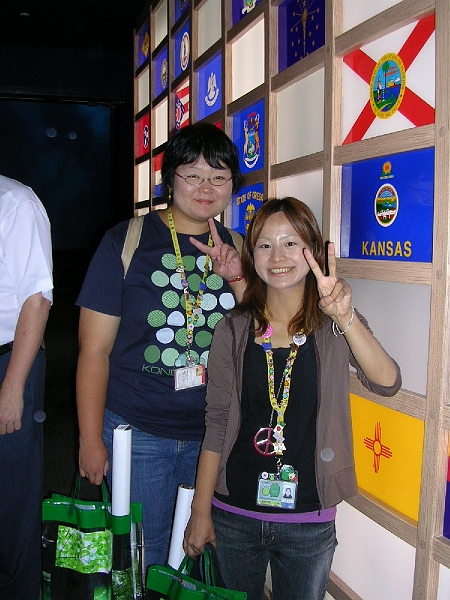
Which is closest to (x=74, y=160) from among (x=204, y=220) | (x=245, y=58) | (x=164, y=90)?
(x=164, y=90)

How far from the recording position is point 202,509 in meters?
1.48

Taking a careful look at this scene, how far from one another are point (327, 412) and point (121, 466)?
492 millimetres

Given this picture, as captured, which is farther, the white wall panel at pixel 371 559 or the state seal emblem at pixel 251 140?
the state seal emblem at pixel 251 140

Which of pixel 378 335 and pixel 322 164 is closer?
pixel 378 335

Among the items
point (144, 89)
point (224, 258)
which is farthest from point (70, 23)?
point (224, 258)

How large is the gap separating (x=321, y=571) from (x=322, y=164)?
1.13m

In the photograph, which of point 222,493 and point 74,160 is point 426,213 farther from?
point 74,160

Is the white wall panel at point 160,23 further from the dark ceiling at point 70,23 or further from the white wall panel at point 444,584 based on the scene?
the white wall panel at point 444,584

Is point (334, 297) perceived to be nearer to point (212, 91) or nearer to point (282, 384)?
point (282, 384)

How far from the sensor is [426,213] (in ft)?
4.51

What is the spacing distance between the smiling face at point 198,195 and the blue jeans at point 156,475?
61cm

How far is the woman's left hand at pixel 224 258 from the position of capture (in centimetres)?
166

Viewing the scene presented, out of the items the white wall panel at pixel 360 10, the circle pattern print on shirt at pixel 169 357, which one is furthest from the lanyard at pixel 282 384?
the white wall panel at pixel 360 10

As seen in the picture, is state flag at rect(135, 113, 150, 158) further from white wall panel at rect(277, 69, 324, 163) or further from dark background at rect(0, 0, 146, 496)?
white wall panel at rect(277, 69, 324, 163)
